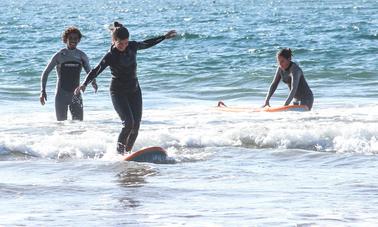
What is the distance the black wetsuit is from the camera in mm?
10852

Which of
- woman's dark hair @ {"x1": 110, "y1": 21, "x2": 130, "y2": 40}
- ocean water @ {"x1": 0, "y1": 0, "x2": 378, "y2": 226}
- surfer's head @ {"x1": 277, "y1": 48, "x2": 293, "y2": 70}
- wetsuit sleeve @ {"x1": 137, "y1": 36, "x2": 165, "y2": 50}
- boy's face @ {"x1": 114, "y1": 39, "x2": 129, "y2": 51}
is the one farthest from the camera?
surfer's head @ {"x1": 277, "y1": 48, "x2": 293, "y2": 70}

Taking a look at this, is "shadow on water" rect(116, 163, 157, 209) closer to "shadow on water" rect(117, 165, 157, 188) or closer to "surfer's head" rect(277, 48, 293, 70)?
"shadow on water" rect(117, 165, 157, 188)

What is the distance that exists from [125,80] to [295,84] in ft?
13.8

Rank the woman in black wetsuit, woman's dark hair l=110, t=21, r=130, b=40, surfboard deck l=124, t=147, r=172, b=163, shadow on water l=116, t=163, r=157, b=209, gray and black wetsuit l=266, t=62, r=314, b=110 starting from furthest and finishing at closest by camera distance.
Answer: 1. gray and black wetsuit l=266, t=62, r=314, b=110
2. surfboard deck l=124, t=147, r=172, b=163
3. the woman in black wetsuit
4. woman's dark hair l=110, t=21, r=130, b=40
5. shadow on water l=116, t=163, r=157, b=209

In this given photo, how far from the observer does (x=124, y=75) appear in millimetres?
10961

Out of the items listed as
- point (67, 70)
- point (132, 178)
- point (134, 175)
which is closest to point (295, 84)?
point (67, 70)

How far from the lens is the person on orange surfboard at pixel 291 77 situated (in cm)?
1409

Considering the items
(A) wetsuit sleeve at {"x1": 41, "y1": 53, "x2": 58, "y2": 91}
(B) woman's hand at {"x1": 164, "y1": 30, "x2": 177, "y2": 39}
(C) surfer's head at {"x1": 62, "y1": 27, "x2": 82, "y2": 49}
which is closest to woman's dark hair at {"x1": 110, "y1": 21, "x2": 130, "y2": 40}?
(B) woman's hand at {"x1": 164, "y1": 30, "x2": 177, "y2": 39}

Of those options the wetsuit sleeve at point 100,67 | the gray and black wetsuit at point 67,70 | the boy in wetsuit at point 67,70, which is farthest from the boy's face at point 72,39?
the wetsuit sleeve at point 100,67

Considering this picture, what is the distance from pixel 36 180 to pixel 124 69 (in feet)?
5.53

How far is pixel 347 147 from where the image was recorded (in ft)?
41.3

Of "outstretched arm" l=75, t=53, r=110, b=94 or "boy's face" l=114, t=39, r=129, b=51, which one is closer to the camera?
"boy's face" l=114, t=39, r=129, b=51

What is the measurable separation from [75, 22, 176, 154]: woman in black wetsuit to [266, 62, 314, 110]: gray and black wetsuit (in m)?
3.59

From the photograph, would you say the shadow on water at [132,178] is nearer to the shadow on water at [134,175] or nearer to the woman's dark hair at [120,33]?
the shadow on water at [134,175]
